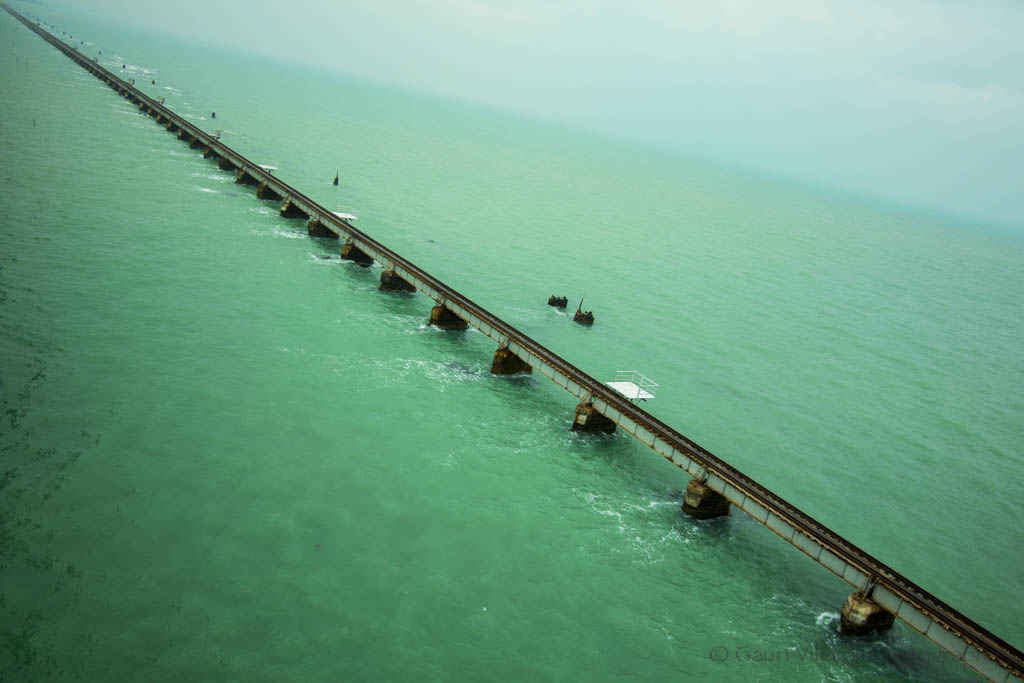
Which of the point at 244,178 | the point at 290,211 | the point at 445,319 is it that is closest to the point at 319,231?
the point at 290,211

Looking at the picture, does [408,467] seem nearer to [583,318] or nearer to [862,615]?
[862,615]

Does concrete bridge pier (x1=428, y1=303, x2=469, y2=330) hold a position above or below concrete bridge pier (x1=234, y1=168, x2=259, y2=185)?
below

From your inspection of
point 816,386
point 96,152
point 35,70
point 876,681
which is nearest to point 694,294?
point 816,386

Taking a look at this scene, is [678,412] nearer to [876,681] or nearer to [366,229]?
[876,681]

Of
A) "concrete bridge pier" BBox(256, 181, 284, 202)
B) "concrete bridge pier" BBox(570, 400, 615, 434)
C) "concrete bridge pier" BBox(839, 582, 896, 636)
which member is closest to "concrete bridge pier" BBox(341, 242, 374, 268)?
"concrete bridge pier" BBox(256, 181, 284, 202)

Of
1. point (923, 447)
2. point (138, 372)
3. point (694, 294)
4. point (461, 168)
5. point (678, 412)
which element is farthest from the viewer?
point (461, 168)

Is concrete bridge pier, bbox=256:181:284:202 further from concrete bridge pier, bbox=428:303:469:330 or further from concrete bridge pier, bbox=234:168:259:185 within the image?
concrete bridge pier, bbox=428:303:469:330
